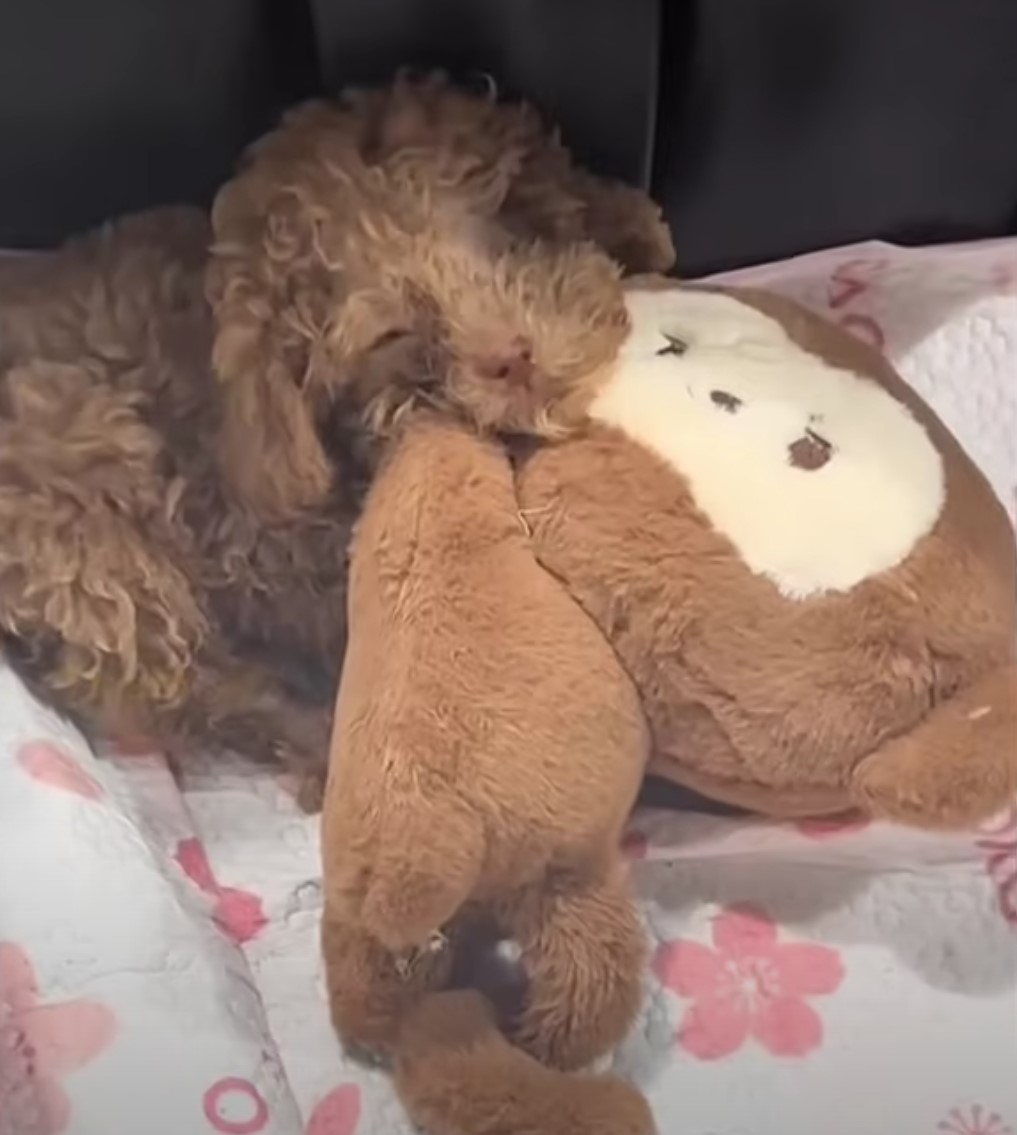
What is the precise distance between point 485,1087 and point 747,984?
0.50 feet

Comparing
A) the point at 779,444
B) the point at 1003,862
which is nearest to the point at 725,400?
the point at 779,444

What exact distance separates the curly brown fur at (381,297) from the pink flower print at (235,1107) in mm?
260

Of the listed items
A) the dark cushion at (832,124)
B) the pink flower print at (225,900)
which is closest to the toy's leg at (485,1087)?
the pink flower print at (225,900)

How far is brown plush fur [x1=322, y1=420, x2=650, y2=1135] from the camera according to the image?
0.86 metres

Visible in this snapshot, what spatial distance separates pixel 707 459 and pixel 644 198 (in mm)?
182

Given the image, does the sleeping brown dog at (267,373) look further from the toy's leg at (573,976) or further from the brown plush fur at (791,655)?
the toy's leg at (573,976)

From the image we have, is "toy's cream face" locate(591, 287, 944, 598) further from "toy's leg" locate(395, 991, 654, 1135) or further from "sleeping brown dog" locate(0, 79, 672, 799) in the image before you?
"toy's leg" locate(395, 991, 654, 1135)

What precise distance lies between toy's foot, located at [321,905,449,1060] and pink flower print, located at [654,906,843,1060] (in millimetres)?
116

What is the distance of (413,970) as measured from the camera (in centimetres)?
90

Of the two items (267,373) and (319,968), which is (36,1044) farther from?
(267,373)

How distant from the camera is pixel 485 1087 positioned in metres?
0.86

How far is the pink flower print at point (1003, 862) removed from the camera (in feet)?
3.26

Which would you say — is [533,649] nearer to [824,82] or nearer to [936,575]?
[936,575]

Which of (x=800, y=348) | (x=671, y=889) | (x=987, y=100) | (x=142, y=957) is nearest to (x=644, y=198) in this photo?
(x=800, y=348)
